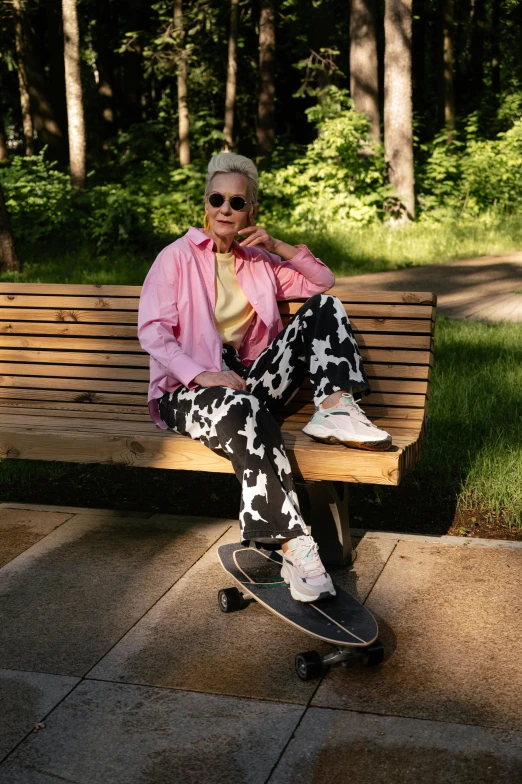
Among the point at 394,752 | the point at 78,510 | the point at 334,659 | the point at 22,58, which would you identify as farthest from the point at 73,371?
the point at 22,58

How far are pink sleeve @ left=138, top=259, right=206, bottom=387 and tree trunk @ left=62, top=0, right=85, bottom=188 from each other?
49.7 ft

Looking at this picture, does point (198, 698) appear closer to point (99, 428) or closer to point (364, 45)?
point (99, 428)

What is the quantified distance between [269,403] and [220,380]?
0.42 m

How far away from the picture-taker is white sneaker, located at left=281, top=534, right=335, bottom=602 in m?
3.26

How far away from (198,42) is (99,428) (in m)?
21.9

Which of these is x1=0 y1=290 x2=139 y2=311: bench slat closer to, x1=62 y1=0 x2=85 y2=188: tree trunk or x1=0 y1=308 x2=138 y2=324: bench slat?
x1=0 y1=308 x2=138 y2=324: bench slat

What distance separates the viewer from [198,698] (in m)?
2.96

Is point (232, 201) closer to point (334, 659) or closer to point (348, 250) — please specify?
point (334, 659)

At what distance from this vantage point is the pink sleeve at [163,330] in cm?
376

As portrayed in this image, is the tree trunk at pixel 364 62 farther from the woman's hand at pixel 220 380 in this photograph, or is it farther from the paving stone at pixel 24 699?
the paving stone at pixel 24 699

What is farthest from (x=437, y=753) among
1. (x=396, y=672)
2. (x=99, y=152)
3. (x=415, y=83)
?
(x=415, y=83)

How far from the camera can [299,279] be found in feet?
14.1

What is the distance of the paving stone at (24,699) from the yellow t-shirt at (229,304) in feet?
5.27

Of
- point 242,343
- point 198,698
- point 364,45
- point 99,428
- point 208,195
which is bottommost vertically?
point 198,698
